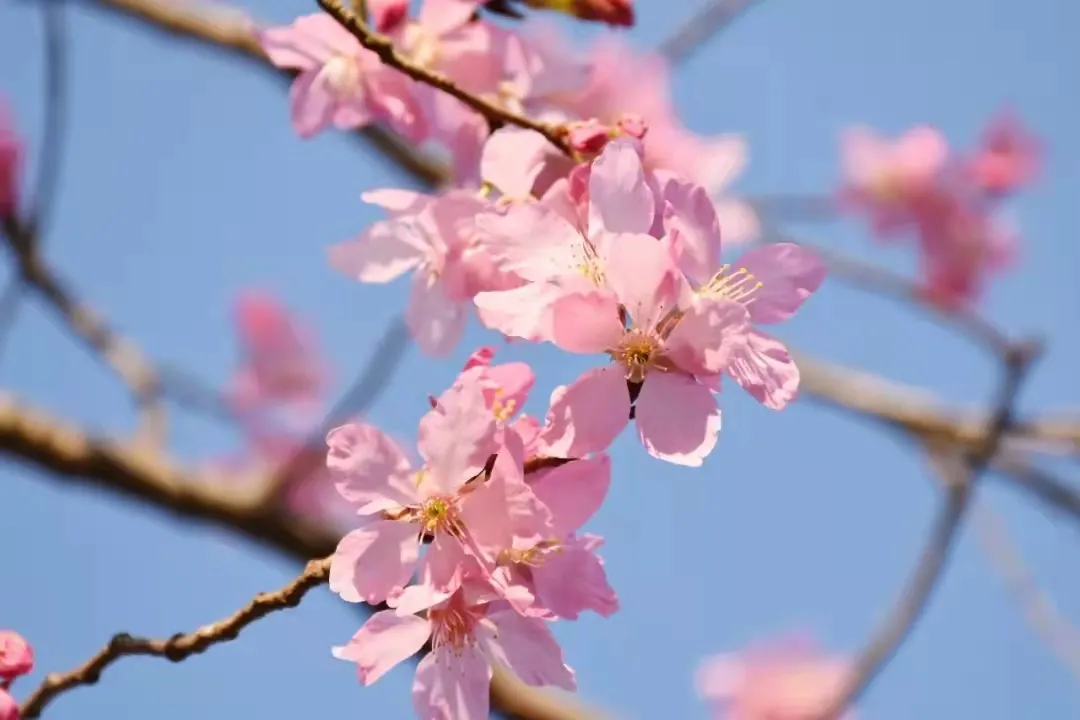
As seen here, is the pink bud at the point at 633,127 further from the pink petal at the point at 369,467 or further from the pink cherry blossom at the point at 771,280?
the pink petal at the point at 369,467

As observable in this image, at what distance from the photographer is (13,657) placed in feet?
2.34

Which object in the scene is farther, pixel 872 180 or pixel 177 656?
pixel 872 180

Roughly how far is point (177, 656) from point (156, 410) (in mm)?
1274

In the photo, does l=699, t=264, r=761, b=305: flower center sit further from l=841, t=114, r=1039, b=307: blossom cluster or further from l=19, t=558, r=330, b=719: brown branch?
l=841, t=114, r=1039, b=307: blossom cluster

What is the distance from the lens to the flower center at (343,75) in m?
0.86

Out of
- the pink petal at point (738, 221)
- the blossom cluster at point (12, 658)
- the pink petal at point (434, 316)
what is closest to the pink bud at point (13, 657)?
the blossom cluster at point (12, 658)

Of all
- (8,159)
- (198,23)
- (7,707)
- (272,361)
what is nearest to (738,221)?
(198,23)

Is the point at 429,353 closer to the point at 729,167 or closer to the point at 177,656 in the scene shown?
the point at 177,656

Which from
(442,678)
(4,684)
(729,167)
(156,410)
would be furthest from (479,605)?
(156,410)

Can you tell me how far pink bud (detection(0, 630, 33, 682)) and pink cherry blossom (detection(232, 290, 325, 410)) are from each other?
2732mm

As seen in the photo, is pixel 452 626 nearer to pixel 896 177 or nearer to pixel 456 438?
pixel 456 438

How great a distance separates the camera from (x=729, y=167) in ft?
3.91

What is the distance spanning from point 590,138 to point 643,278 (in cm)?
13

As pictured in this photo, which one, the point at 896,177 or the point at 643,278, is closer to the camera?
the point at 643,278
